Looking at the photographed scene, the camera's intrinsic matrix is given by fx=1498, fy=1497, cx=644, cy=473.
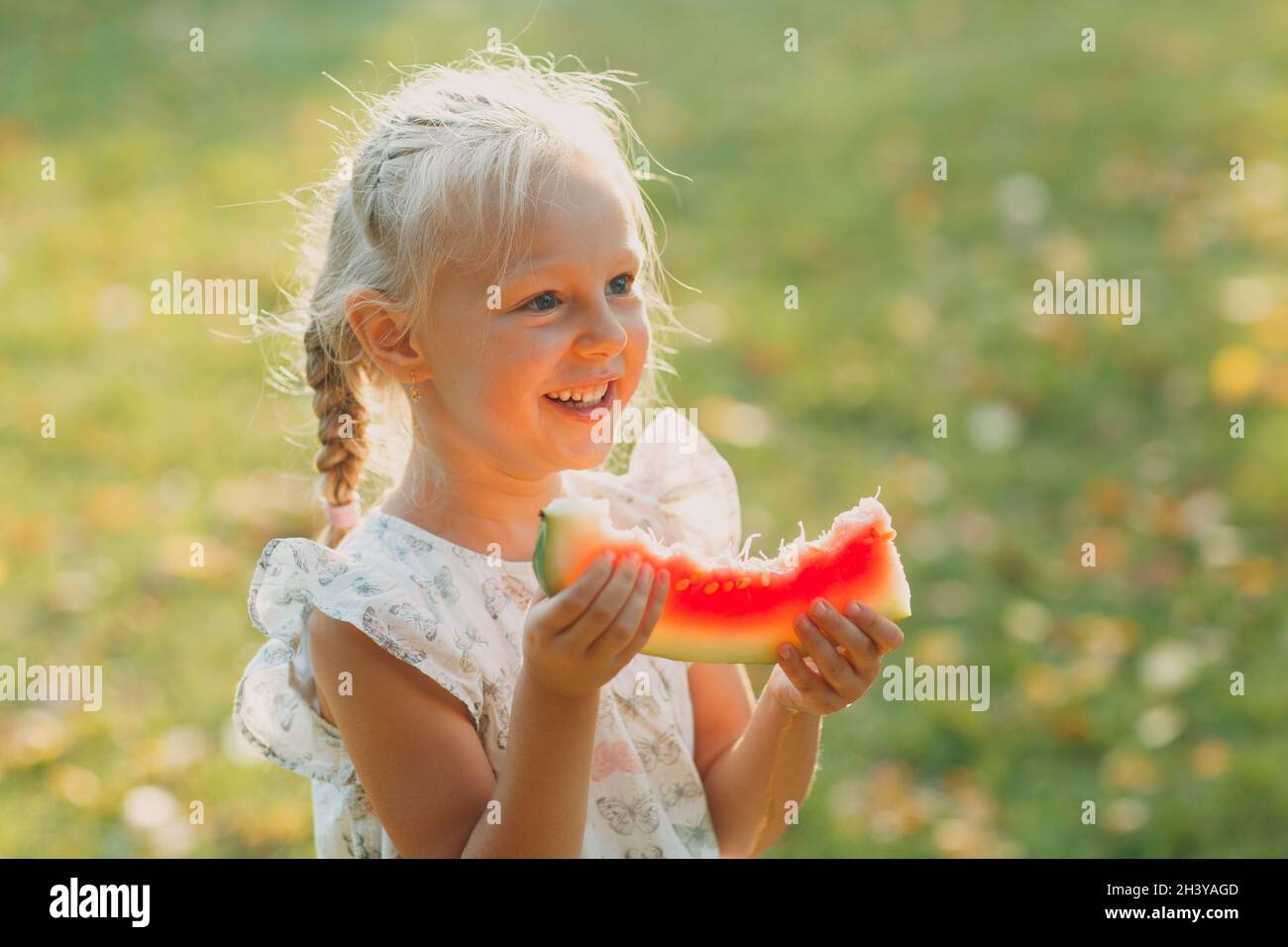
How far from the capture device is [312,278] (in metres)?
2.66

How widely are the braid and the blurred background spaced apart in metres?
0.29

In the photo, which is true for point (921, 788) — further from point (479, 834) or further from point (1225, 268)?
point (1225, 268)

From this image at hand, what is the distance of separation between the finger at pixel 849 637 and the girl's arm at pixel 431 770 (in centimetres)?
36

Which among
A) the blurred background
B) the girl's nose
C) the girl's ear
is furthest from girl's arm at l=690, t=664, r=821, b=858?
the blurred background

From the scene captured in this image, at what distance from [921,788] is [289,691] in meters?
2.07

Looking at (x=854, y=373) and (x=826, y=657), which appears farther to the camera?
(x=854, y=373)

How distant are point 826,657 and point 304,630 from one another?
0.82 meters

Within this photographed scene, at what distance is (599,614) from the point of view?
6.57ft

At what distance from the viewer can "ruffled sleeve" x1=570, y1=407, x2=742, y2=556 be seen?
2.70 meters

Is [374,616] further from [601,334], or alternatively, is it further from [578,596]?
[601,334]

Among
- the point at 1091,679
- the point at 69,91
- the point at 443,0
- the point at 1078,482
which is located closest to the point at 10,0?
the point at 69,91

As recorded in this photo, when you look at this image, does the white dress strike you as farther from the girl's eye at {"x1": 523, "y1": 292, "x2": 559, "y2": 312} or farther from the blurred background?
the blurred background

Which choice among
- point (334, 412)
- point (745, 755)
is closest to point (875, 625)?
point (745, 755)

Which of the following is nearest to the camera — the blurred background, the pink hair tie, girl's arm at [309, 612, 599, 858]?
girl's arm at [309, 612, 599, 858]
